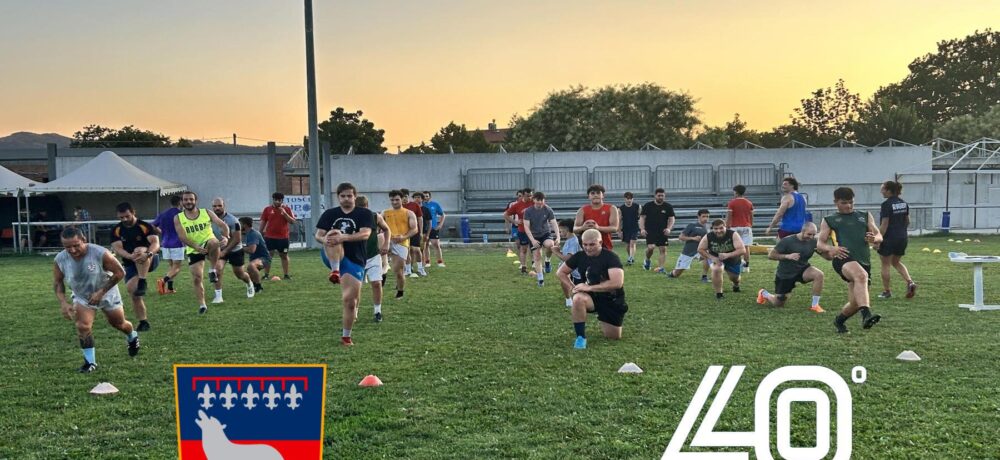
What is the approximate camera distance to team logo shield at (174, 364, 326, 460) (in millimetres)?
2836

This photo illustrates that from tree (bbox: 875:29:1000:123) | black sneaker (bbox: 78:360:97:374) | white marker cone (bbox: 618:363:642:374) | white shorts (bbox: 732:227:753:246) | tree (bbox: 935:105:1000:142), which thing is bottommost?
black sneaker (bbox: 78:360:97:374)

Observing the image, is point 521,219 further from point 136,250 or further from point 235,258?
point 136,250

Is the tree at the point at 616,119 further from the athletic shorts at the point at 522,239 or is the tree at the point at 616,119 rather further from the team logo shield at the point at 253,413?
the team logo shield at the point at 253,413

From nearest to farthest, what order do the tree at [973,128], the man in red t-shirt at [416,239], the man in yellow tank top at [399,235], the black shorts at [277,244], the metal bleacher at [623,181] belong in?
1. the man in yellow tank top at [399,235]
2. the black shorts at [277,244]
3. the man in red t-shirt at [416,239]
4. the metal bleacher at [623,181]
5. the tree at [973,128]

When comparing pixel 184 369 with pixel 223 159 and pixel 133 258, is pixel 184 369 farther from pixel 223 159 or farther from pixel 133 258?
pixel 223 159

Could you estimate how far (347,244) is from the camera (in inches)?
336

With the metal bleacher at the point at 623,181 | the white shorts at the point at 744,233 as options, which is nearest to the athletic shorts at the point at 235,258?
the white shorts at the point at 744,233

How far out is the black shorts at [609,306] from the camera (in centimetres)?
846

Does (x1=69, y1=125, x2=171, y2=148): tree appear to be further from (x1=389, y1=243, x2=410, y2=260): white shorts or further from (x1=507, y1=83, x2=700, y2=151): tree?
(x1=389, y1=243, x2=410, y2=260): white shorts

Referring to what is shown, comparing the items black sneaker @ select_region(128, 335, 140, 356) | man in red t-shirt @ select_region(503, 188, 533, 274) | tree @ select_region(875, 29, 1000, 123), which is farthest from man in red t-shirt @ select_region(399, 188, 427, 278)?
tree @ select_region(875, 29, 1000, 123)

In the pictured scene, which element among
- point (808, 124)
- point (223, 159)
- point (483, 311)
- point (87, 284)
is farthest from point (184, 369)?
point (808, 124)

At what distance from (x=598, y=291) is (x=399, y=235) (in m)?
5.09

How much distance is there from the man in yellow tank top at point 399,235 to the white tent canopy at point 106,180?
56.2 feet

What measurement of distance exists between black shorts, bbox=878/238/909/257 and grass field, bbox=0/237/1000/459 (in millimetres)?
808
